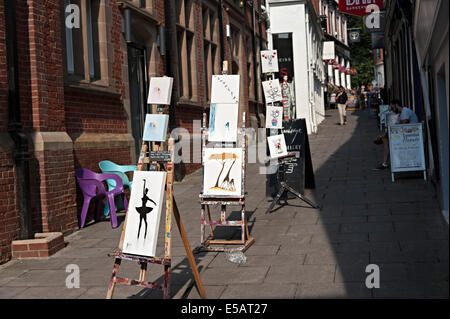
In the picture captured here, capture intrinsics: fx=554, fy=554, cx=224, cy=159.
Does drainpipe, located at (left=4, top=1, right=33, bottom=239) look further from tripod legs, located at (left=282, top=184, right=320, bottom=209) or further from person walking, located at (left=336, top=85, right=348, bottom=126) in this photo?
person walking, located at (left=336, top=85, right=348, bottom=126)

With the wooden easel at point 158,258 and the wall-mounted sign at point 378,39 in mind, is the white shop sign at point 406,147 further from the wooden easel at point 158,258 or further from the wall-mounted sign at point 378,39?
the wall-mounted sign at point 378,39

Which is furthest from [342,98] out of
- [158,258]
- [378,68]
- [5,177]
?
[378,68]

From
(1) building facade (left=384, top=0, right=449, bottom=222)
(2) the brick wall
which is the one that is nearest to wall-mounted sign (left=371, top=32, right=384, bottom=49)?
(1) building facade (left=384, top=0, right=449, bottom=222)

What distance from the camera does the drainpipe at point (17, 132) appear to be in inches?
287

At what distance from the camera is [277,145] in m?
9.58

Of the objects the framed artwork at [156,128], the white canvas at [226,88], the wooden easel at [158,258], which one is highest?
the white canvas at [226,88]

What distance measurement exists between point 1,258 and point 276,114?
203 inches

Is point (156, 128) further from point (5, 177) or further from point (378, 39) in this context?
point (378, 39)

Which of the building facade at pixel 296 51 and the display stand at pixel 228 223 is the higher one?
the building facade at pixel 296 51

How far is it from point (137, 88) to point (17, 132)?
5710 millimetres

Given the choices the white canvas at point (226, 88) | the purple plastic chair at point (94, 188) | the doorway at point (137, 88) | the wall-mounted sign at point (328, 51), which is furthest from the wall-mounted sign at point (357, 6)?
the wall-mounted sign at point (328, 51)

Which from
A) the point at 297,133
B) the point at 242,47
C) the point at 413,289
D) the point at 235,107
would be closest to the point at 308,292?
the point at 413,289

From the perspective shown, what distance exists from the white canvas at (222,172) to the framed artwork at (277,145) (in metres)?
2.32

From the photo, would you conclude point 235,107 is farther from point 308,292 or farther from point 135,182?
point 308,292
